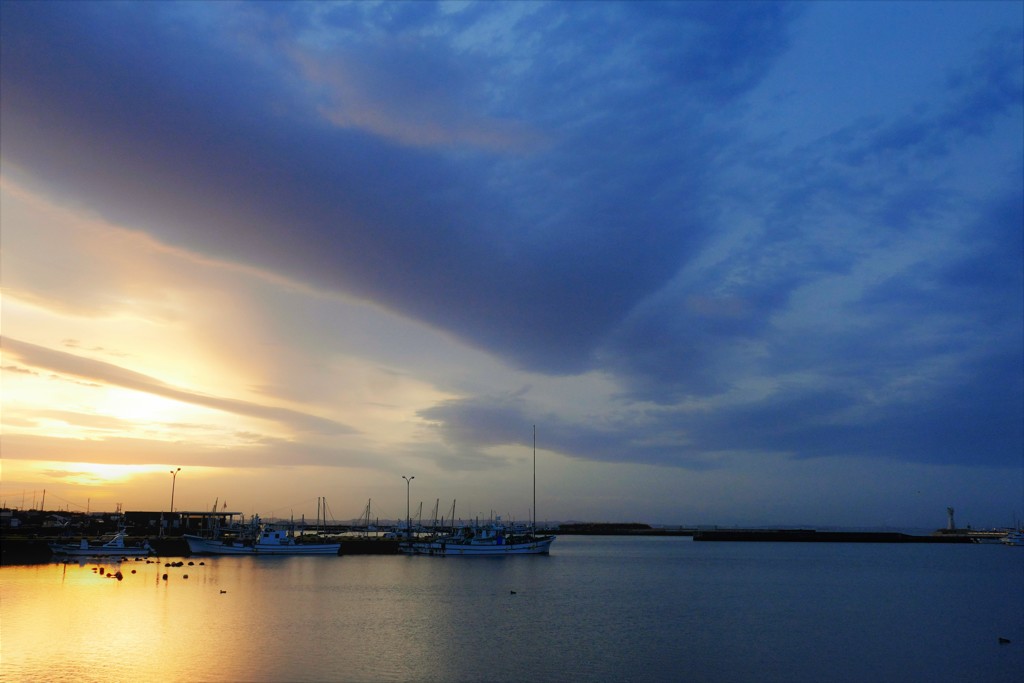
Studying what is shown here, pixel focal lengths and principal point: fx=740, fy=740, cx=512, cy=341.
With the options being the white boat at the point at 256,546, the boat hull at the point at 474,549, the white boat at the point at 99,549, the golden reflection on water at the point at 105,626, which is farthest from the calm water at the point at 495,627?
the boat hull at the point at 474,549

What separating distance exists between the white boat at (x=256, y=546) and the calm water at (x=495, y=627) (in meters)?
25.1

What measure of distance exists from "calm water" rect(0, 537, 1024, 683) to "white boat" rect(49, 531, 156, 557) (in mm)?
9123

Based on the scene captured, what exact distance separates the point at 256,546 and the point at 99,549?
23.2m

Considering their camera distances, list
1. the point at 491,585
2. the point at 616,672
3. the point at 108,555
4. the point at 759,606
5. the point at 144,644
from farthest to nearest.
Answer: the point at 108,555 < the point at 491,585 < the point at 759,606 < the point at 144,644 < the point at 616,672

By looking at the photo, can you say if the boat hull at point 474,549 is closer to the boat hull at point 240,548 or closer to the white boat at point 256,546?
the white boat at point 256,546

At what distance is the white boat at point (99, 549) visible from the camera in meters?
88.1

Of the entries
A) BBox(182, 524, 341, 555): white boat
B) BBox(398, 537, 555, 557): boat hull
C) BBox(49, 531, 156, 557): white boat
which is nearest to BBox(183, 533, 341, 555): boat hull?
BBox(182, 524, 341, 555): white boat

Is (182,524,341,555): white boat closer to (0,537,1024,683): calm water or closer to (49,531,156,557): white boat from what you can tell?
(49,531,156,557): white boat

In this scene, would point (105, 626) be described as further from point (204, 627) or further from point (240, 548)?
point (240, 548)

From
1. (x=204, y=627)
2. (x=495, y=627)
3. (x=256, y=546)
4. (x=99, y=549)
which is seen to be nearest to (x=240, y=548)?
(x=256, y=546)

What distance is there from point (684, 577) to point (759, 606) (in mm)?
26861

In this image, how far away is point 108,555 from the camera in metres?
88.6

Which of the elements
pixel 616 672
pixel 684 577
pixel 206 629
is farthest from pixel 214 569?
pixel 616 672

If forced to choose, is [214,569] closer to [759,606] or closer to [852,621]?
[759,606]
